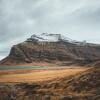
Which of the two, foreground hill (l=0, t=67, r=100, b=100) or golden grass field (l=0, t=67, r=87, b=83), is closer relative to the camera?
foreground hill (l=0, t=67, r=100, b=100)

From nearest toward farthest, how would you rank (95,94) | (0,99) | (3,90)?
(95,94)
(0,99)
(3,90)

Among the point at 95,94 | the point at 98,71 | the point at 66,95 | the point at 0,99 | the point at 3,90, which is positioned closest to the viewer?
the point at 95,94

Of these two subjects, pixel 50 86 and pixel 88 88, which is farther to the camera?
pixel 50 86

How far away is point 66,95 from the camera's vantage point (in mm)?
32344

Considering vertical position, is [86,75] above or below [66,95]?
above

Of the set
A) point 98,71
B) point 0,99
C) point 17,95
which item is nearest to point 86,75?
point 98,71

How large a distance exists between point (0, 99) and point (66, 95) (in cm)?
1256

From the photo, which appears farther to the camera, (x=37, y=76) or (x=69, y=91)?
(x=37, y=76)

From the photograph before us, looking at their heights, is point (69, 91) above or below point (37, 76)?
below

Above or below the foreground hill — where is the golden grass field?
above

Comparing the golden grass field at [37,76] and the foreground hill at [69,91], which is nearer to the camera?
the foreground hill at [69,91]

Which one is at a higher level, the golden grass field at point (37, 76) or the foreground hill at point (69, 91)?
the golden grass field at point (37, 76)

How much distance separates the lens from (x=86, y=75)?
3694 cm

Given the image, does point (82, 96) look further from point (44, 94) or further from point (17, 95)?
point (17, 95)
